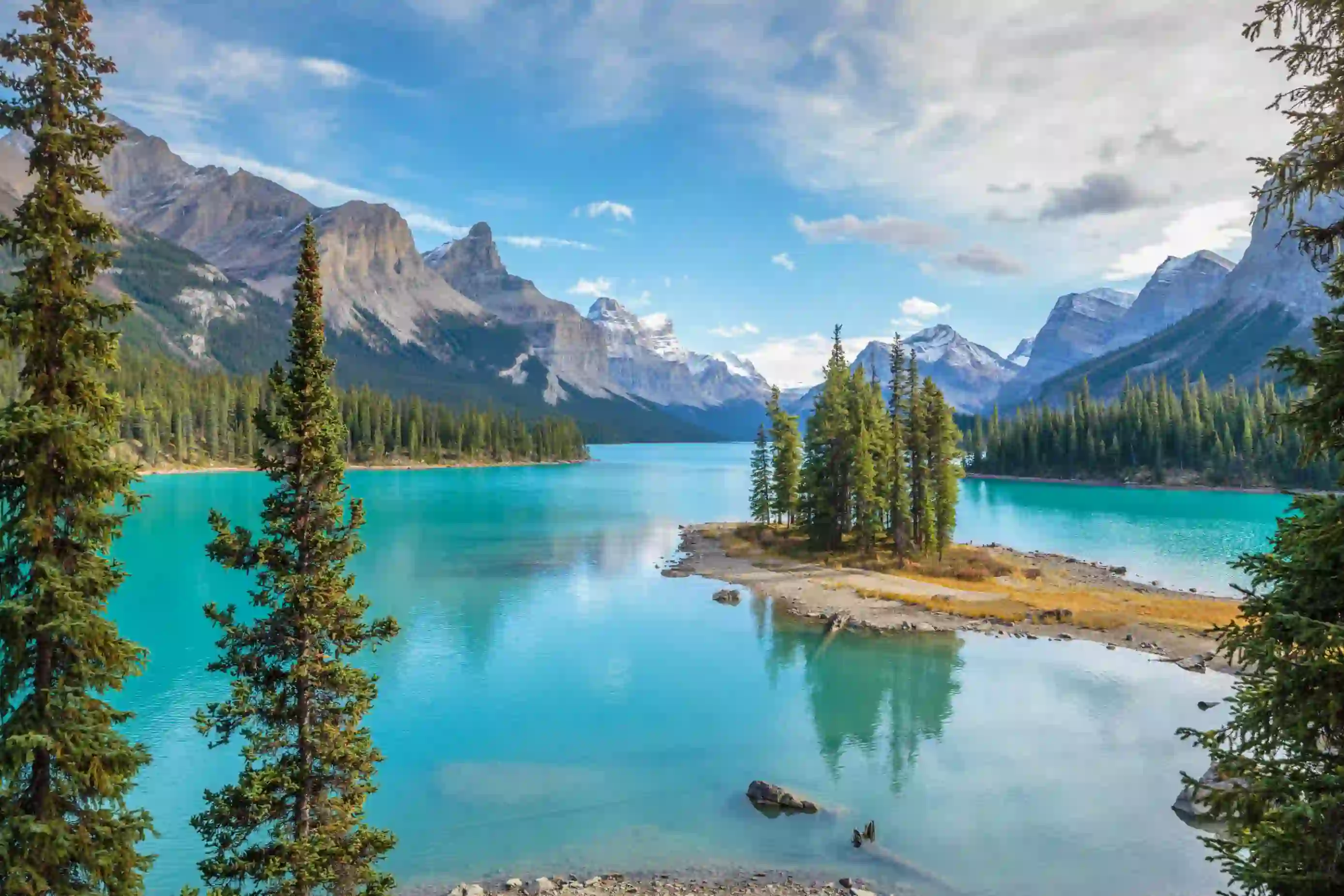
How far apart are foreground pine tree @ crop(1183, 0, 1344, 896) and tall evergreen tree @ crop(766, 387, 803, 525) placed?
73211mm

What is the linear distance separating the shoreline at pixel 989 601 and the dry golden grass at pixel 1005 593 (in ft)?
0.52

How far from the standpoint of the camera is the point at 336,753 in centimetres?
1466

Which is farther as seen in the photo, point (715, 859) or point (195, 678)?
point (195, 678)

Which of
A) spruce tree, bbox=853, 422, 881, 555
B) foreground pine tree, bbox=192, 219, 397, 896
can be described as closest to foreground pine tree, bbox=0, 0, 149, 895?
foreground pine tree, bbox=192, 219, 397, 896

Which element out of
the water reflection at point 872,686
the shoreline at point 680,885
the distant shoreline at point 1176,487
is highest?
the distant shoreline at point 1176,487

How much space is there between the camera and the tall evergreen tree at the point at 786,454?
86.1 m

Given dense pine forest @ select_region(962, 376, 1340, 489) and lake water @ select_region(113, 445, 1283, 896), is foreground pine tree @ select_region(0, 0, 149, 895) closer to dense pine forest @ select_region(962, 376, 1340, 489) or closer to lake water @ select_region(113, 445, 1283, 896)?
lake water @ select_region(113, 445, 1283, 896)

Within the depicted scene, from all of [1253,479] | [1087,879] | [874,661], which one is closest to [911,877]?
[1087,879]

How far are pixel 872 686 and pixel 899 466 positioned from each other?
3313 centimetres

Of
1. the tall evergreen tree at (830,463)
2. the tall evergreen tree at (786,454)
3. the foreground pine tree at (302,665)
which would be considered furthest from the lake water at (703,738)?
the tall evergreen tree at (786,454)

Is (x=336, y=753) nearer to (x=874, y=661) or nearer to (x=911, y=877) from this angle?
(x=911, y=877)

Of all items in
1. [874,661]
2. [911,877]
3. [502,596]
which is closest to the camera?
[911,877]

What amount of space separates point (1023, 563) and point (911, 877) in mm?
59480

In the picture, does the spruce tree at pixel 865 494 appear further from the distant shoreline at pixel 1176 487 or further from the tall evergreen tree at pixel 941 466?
the distant shoreline at pixel 1176 487
